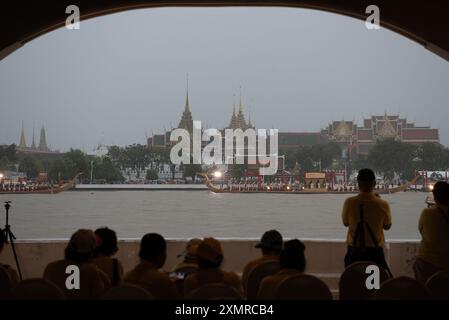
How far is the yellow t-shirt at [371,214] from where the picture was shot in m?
2.68

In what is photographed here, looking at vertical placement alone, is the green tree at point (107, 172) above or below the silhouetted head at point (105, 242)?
above

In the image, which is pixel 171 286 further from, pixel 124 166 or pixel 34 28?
pixel 124 166

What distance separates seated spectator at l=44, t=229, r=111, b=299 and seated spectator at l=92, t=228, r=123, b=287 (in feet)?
0.49

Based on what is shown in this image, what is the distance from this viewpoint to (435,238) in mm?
2486

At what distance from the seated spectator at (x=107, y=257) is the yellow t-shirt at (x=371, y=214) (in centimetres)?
115

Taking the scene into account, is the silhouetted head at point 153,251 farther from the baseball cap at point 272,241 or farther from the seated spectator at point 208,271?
the baseball cap at point 272,241

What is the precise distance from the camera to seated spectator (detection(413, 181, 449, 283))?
8.11 feet

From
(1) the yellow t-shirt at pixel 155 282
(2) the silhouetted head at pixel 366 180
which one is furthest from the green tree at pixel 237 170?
(1) the yellow t-shirt at pixel 155 282

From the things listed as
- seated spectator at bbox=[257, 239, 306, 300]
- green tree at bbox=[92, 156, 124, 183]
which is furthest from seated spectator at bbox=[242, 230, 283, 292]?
green tree at bbox=[92, 156, 124, 183]

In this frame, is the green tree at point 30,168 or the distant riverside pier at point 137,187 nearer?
the distant riverside pier at point 137,187

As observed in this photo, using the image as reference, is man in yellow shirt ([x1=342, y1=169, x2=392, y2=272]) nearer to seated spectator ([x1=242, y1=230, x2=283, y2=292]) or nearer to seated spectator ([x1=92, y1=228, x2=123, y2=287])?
seated spectator ([x1=242, y1=230, x2=283, y2=292])
